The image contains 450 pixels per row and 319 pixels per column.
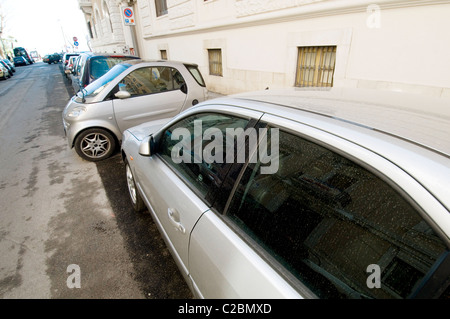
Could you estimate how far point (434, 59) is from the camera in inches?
134

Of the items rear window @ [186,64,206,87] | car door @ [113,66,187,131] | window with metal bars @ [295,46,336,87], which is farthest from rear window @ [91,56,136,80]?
window with metal bars @ [295,46,336,87]

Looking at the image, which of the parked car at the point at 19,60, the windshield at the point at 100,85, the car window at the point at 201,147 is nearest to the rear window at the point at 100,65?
the windshield at the point at 100,85

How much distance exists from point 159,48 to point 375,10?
1155 cm

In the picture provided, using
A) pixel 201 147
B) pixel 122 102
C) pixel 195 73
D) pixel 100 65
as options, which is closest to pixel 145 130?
pixel 201 147

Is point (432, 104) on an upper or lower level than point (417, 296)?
upper

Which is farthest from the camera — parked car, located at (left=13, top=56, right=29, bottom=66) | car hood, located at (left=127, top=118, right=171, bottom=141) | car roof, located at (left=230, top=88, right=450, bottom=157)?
parked car, located at (left=13, top=56, right=29, bottom=66)

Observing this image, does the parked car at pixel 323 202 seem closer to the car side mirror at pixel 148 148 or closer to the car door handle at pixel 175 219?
the car door handle at pixel 175 219

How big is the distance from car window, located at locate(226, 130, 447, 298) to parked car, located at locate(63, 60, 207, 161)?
147 inches

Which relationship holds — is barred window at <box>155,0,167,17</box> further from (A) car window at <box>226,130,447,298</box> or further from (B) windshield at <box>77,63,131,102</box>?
(A) car window at <box>226,130,447,298</box>

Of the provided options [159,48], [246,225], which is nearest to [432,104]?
[246,225]

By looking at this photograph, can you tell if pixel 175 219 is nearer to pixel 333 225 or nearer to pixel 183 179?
pixel 183 179

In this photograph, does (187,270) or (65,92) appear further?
(65,92)

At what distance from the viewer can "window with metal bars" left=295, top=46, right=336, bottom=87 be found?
4.96 meters

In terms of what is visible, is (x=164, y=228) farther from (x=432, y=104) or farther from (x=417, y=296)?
(x=432, y=104)
